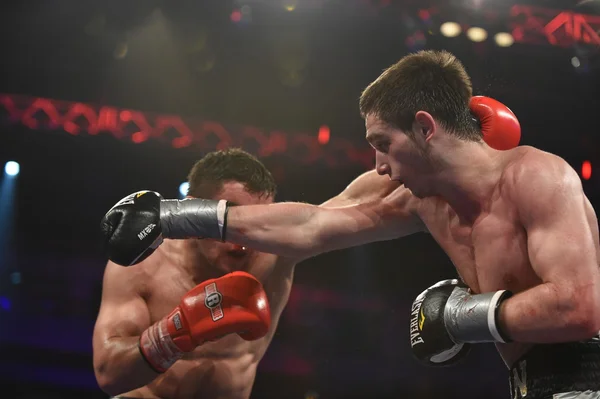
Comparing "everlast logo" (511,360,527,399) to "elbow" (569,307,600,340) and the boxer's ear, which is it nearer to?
"elbow" (569,307,600,340)

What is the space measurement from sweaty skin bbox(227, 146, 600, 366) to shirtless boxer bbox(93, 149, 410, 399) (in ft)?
0.41

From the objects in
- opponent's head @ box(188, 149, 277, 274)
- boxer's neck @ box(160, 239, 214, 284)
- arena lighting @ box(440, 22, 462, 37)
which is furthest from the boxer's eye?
arena lighting @ box(440, 22, 462, 37)

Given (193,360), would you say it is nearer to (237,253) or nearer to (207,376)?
(207,376)

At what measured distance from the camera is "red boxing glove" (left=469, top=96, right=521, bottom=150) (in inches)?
70.8

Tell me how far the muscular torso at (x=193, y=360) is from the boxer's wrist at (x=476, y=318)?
1070 mm

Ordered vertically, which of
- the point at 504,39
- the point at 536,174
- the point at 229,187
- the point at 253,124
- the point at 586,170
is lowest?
the point at 536,174

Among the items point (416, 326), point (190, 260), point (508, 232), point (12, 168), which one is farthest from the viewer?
point (12, 168)

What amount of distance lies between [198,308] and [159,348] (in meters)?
0.18

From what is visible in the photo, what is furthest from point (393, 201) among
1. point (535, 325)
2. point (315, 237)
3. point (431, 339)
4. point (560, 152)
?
point (560, 152)

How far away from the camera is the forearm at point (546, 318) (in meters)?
1.40

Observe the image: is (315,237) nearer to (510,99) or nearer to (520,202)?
(520,202)

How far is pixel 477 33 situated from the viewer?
5230mm

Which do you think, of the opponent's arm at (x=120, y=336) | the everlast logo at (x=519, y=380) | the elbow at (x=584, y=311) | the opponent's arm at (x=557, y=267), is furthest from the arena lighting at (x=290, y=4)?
the elbow at (x=584, y=311)

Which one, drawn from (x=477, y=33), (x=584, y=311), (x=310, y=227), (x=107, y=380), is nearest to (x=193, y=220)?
(x=310, y=227)
